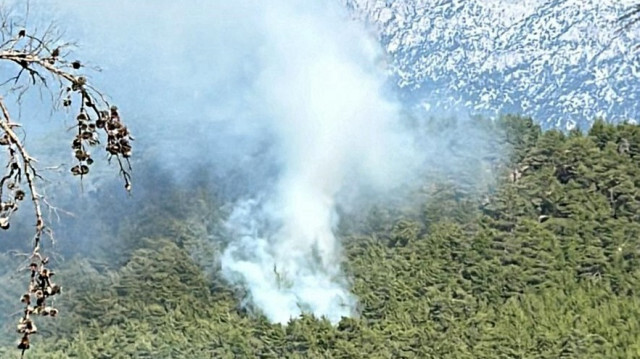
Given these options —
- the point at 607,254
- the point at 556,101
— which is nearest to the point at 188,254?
the point at 607,254

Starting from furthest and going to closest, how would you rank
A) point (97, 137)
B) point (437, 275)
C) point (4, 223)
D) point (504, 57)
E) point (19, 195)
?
point (504, 57), point (437, 275), point (97, 137), point (19, 195), point (4, 223)

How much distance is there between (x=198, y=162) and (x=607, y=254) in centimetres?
2352

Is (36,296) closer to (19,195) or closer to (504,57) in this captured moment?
(19,195)

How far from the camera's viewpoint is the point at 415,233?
162 feet

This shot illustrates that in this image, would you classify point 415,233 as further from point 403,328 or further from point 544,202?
point 403,328

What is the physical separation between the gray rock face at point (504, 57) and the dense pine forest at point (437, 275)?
8670cm

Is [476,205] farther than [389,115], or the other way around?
[389,115]

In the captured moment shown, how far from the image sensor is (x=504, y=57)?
498 feet

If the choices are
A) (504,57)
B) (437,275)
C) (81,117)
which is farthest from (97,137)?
(504,57)

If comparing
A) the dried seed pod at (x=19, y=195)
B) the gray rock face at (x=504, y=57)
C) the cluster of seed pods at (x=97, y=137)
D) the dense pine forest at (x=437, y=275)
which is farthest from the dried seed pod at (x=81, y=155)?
the gray rock face at (x=504, y=57)

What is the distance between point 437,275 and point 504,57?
110 metres

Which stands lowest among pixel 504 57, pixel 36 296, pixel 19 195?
pixel 36 296

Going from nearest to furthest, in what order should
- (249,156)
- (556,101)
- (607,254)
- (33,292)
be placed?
1. (33,292)
2. (607,254)
3. (249,156)
4. (556,101)

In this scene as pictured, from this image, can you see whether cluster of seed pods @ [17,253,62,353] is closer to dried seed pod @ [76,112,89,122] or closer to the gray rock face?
dried seed pod @ [76,112,89,122]
